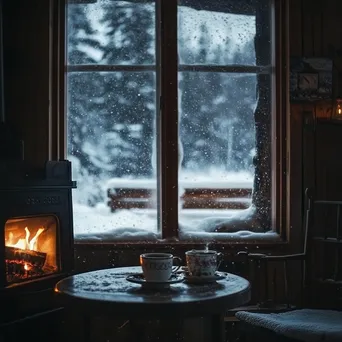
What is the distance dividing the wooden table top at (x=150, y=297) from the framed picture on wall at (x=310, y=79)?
167 cm

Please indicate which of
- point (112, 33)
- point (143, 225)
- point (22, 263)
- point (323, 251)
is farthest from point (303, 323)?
point (112, 33)

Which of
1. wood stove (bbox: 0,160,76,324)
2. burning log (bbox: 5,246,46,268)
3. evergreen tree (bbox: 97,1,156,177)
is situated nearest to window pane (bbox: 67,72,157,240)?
evergreen tree (bbox: 97,1,156,177)

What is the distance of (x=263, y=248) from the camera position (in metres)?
3.62

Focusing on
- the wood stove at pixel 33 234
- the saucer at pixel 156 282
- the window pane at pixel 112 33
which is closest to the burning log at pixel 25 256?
the wood stove at pixel 33 234

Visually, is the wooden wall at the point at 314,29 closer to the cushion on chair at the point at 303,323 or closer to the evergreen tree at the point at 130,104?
→ the evergreen tree at the point at 130,104

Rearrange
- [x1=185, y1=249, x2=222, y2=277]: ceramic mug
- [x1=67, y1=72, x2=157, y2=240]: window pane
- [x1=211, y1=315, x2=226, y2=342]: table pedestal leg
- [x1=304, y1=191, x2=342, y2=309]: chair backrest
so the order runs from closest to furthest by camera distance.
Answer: [x1=211, y1=315, x2=226, y2=342]: table pedestal leg, [x1=185, y1=249, x2=222, y2=277]: ceramic mug, [x1=304, y1=191, x2=342, y2=309]: chair backrest, [x1=67, y1=72, x2=157, y2=240]: window pane

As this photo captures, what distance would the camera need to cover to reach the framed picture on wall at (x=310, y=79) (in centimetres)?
358

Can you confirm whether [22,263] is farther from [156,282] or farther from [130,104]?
[130,104]

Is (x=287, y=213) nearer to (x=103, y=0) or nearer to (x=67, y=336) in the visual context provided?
(x=67, y=336)

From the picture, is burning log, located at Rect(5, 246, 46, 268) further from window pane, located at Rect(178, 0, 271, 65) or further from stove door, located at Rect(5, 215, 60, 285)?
window pane, located at Rect(178, 0, 271, 65)

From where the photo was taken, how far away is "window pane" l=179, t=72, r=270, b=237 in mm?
3715

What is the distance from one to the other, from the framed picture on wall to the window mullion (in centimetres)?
72

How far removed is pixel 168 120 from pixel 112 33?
2.15 feet

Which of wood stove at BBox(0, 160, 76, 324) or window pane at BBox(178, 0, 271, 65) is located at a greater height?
window pane at BBox(178, 0, 271, 65)
